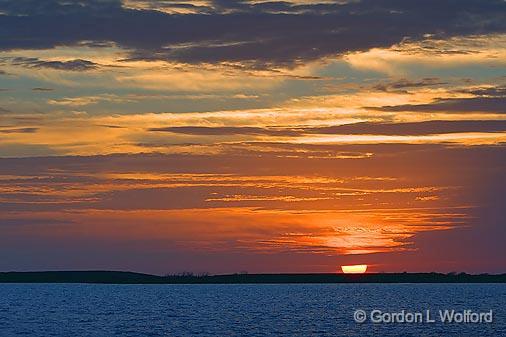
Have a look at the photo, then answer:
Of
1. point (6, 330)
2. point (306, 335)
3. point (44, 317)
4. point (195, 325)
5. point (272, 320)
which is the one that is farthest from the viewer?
point (44, 317)

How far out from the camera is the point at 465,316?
422ft

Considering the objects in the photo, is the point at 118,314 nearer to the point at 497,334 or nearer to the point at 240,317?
the point at 240,317

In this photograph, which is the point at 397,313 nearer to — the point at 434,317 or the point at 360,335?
the point at 434,317

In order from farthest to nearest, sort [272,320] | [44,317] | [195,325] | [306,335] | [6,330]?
1. [44,317]
2. [272,320]
3. [195,325]
4. [6,330]
5. [306,335]

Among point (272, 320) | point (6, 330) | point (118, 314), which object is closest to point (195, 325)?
point (272, 320)

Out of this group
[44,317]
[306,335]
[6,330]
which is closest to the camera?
[306,335]

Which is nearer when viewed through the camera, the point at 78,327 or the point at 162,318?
the point at 78,327

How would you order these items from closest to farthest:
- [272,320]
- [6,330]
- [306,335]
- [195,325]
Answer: [306,335], [6,330], [195,325], [272,320]

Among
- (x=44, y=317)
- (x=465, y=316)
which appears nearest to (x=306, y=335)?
(x=465, y=316)

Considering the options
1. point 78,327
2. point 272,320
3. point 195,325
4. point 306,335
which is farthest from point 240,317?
point 306,335

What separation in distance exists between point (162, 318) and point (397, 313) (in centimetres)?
3293

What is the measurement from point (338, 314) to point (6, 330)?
49.6m

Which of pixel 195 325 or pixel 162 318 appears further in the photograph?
pixel 162 318

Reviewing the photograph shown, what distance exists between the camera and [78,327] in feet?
368
